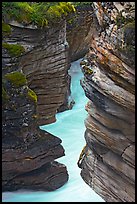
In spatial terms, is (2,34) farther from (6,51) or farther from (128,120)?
(128,120)

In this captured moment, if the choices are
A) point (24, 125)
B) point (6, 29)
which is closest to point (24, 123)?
point (24, 125)

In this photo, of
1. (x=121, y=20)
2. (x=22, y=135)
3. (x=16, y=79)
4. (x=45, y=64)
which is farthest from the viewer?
(x=45, y=64)

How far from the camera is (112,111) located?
834 centimetres

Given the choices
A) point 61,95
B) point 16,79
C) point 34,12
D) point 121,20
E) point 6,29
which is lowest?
point 61,95

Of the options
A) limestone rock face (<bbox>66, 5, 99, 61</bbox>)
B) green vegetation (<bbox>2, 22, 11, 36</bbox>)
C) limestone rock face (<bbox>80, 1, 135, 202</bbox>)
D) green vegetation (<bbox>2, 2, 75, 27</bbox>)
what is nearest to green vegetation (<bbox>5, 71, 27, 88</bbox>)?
green vegetation (<bbox>2, 22, 11, 36</bbox>)

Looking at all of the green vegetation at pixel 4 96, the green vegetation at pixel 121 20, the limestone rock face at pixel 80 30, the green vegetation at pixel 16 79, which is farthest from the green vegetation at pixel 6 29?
the limestone rock face at pixel 80 30

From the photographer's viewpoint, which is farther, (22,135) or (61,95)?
(61,95)

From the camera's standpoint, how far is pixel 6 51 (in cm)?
1234

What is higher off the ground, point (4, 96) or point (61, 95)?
point (4, 96)

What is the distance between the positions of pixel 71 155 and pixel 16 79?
15.7ft

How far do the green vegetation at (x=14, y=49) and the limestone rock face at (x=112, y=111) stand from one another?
360cm

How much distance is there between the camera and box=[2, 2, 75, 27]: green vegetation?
42.0 ft

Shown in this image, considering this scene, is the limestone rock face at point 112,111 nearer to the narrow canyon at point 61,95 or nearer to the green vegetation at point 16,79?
the narrow canyon at point 61,95

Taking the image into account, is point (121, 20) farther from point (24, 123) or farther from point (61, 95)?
point (61, 95)
